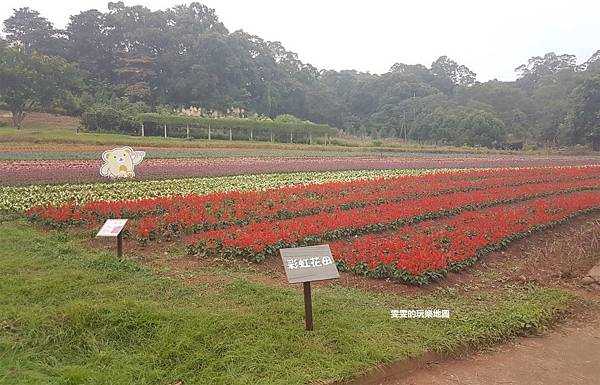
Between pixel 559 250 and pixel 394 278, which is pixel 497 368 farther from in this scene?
pixel 559 250

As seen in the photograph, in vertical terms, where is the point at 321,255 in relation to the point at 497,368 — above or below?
above

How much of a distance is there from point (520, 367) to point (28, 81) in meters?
47.4

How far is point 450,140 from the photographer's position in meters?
62.6

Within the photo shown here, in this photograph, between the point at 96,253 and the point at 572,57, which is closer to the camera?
the point at 96,253

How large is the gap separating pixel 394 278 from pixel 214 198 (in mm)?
7110

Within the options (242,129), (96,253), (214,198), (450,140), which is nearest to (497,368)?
(96,253)

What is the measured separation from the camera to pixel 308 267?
5.34 meters

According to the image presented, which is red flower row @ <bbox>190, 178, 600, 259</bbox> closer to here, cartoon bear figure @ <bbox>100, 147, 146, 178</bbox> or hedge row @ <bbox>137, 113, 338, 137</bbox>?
cartoon bear figure @ <bbox>100, 147, 146, 178</bbox>

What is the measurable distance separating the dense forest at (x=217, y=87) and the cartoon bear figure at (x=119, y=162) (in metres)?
27.4

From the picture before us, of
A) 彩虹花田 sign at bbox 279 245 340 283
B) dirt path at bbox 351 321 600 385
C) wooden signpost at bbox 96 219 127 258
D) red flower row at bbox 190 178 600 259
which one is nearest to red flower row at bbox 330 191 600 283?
red flower row at bbox 190 178 600 259

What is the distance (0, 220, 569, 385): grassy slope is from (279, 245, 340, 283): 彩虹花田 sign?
66cm

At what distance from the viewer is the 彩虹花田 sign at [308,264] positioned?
521cm

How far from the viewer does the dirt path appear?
483cm

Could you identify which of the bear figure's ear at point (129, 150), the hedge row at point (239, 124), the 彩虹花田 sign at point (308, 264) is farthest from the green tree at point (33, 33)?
the 彩虹花田 sign at point (308, 264)
